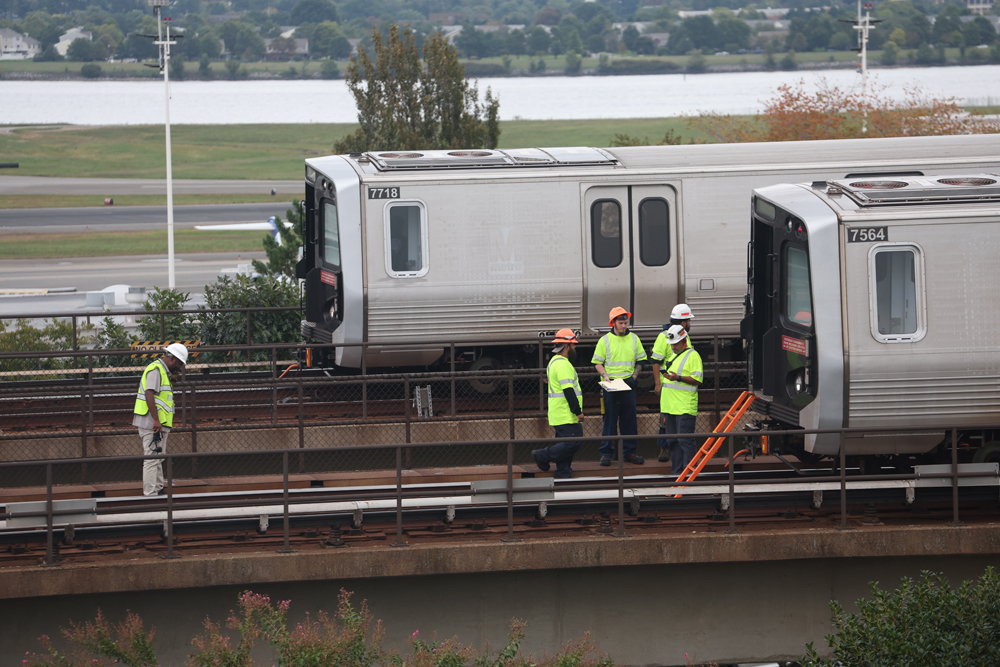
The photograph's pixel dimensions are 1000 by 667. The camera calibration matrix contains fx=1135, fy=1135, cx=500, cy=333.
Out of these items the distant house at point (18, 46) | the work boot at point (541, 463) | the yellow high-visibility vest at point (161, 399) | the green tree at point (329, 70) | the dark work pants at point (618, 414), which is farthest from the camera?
the green tree at point (329, 70)

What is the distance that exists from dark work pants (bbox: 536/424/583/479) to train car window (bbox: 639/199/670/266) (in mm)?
4161

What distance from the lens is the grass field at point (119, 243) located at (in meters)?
48.5

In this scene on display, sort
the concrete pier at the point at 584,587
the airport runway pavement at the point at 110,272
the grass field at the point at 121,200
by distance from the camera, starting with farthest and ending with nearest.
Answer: the grass field at the point at 121,200 → the airport runway pavement at the point at 110,272 → the concrete pier at the point at 584,587

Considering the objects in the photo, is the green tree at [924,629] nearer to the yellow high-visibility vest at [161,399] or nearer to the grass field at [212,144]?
A: the yellow high-visibility vest at [161,399]

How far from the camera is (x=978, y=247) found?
11117 millimetres

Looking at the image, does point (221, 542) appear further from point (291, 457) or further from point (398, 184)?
point (398, 184)

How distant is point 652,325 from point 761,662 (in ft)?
19.2

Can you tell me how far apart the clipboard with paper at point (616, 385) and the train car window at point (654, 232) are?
11.4 ft

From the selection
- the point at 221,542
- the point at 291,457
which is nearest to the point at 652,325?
the point at 291,457

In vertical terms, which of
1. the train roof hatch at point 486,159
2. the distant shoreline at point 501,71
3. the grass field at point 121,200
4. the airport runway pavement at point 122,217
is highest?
the distant shoreline at point 501,71

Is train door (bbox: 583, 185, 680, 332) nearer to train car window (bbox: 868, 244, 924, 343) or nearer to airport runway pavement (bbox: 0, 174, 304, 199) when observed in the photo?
train car window (bbox: 868, 244, 924, 343)

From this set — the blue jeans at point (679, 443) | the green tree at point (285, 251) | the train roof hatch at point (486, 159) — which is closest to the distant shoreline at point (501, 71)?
the green tree at point (285, 251)

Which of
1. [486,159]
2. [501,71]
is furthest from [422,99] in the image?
[501,71]

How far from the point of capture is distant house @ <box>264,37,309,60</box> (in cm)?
17564
